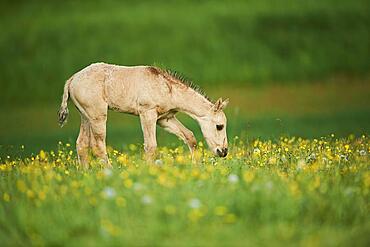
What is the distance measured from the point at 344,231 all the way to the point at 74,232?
3.25 metres

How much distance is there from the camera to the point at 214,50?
1901 inches

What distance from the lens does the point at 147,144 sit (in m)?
15.1

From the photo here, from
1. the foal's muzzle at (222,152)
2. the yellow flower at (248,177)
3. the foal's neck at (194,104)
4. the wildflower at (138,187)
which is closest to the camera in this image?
the wildflower at (138,187)

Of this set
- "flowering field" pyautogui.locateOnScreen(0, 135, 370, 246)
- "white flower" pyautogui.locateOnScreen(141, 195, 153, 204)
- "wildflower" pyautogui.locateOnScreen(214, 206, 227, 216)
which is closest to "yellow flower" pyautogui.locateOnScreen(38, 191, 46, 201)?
"flowering field" pyautogui.locateOnScreen(0, 135, 370, 246)

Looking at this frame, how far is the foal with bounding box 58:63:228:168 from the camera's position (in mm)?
15086

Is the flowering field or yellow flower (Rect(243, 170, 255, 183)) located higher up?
yellow flower (Rect(243, 170, 255, 183))

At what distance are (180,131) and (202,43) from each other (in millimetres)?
33517

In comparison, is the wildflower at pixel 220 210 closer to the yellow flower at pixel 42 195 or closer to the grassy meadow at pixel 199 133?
the grassy meadow at pixel 199 133

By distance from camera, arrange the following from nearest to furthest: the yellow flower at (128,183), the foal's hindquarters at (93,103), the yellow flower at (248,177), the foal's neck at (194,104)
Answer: the yellow flower at (128,183) → the yellow flower at (248,177) → the foal's hindquarters at (93,103) → the foal's neck at (194,104)

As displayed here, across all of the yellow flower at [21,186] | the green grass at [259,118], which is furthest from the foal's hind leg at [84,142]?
the green grass at [259,118]

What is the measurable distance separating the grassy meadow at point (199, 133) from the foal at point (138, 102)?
41 cm

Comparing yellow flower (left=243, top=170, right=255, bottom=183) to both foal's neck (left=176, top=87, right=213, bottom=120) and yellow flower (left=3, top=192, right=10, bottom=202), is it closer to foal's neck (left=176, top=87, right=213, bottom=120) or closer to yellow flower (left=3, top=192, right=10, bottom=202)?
yellow flower (left=3, top=192, right=10, bottom=202)

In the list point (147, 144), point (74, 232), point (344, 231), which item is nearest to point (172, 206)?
point (74, 232)

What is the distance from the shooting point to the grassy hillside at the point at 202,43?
152 ft
